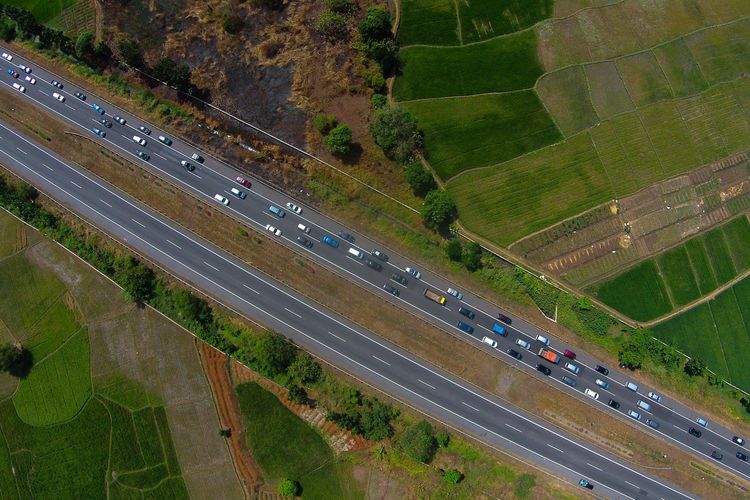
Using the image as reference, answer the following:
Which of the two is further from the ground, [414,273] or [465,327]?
[414,273]

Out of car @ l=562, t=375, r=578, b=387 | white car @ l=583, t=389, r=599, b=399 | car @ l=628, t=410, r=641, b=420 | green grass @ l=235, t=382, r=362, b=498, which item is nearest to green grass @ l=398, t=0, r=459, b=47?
car @ l=562, t=375, r=578, b=387

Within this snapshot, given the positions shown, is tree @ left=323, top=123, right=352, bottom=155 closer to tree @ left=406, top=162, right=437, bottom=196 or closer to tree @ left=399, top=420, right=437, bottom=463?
tree @ left=406, top=162, right=437, bottom=196

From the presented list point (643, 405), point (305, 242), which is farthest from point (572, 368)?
point (305, 242)

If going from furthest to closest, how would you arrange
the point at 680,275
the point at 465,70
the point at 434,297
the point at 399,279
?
the point at 465,70 → the point at 680,275 → the point at 399,279 → the point at 434,297

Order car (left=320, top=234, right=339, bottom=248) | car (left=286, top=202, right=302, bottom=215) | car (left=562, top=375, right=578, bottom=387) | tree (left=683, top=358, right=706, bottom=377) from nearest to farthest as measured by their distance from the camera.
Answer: tree (left=683, top=358, right=706, bottom=377) < car (left=562, top=375, right=578, bottom=387) < car (left=320, top=234, right=339, bottom=248) < car (left=286, top=202, right=302, bottom=215)

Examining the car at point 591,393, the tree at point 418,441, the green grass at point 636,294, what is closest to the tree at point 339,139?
the tree at point 418,441

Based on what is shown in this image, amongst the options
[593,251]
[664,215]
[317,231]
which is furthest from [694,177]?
[317,231]

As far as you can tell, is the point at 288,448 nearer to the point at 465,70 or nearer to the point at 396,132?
the point at 396,132
